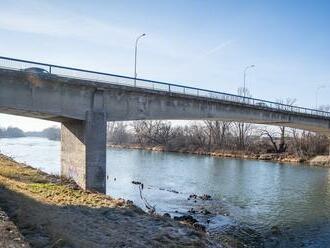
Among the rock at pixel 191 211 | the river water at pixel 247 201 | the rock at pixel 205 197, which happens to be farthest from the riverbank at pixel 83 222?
the rock at pixel 205 197

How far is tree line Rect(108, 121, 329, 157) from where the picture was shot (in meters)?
81.7

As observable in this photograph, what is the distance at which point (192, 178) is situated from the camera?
140ft

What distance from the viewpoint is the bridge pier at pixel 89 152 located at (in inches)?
1072

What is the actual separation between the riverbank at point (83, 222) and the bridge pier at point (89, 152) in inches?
218

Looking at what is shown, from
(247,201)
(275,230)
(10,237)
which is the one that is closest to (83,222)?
(10,237)

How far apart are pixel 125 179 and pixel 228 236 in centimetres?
2100

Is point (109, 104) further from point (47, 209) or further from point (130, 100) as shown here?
point (47, 209)

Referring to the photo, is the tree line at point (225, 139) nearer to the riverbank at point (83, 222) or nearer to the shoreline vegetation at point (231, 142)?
the shoreline vegetation at point (231, 142)

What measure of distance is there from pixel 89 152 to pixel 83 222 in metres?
12.0

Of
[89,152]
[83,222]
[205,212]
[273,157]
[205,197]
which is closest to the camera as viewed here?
[83,222]

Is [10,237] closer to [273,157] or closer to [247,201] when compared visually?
[247,201]

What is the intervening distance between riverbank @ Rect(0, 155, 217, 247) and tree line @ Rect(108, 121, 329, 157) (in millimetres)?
63963

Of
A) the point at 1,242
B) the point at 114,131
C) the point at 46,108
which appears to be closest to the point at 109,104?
the point at 46,108

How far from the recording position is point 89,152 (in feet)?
89.8
